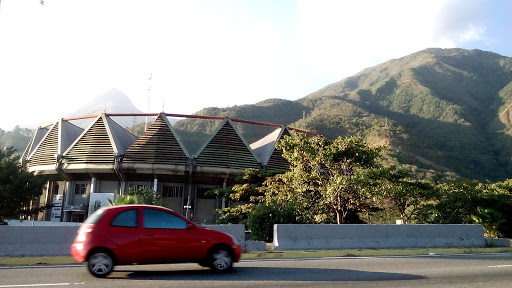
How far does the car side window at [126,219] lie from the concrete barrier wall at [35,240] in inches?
131

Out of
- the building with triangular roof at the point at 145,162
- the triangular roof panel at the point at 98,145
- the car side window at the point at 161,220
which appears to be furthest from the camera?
the triangular roof panel at the point at 98,145

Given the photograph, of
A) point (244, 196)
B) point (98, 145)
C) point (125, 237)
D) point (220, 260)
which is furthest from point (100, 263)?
point (98, 145)

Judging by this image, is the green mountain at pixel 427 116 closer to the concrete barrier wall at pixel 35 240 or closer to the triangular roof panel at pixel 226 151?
the triangular roof panel at pixel 226 151

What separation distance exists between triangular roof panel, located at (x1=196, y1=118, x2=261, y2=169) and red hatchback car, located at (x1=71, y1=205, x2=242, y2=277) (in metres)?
27.7

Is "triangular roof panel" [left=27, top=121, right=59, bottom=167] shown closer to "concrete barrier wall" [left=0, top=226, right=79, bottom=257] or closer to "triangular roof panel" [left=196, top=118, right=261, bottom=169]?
"triangular roof panel" [left=196, top=118, right=261, bottom=169]

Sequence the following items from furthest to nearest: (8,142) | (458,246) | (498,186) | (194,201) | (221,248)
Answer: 1. (8,142)
2. (194,201)
3. (498,186)
4. (458,246)
5. (221,248)

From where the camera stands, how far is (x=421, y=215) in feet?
86.8

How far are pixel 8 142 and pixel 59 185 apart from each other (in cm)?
10829

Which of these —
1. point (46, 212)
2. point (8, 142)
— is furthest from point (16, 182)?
point (8, 142)

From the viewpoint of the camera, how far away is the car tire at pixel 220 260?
832 cm

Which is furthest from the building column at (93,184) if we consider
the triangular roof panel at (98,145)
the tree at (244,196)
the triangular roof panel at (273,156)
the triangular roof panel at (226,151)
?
the triangular roof panel at (273,156)

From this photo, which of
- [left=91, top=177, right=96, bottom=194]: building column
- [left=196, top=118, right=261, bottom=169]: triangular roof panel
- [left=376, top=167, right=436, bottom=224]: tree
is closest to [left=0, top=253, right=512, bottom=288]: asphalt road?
[left=376, top=167, right=436, bottom=224]: tree

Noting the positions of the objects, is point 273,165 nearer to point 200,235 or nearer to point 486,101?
point 200,235

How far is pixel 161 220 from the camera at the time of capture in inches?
322
